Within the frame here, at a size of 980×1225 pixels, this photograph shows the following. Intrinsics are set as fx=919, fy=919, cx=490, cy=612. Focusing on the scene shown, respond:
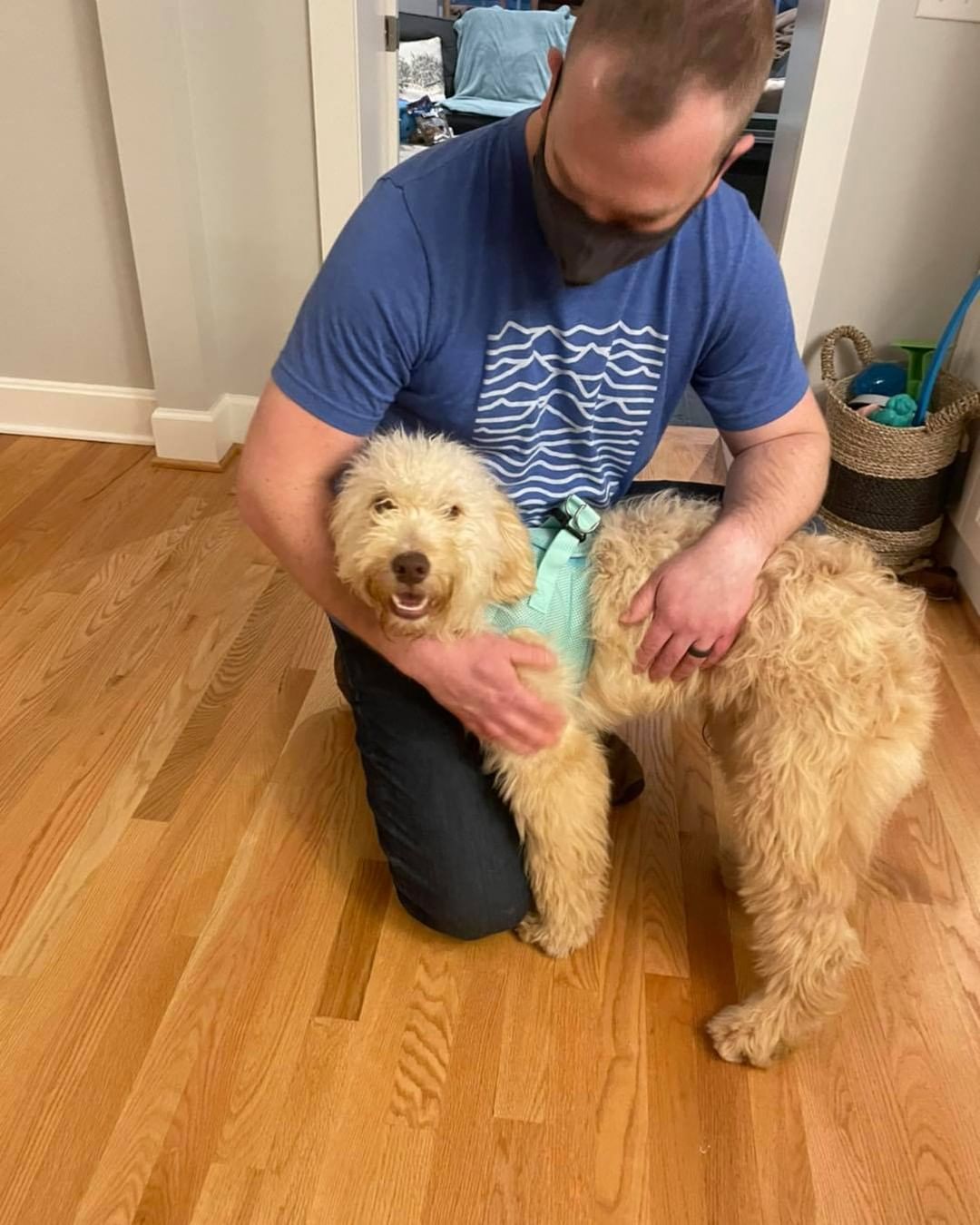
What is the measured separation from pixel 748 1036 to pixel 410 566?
2.46ft

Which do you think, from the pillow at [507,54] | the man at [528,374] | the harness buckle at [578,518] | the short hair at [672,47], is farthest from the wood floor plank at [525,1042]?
the pillow at [507,54]

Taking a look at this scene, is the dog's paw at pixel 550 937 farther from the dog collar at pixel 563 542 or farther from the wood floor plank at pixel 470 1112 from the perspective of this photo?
the dog collar at pixel 563 542

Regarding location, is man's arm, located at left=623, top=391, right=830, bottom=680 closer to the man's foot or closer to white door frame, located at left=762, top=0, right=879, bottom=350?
the man's foot

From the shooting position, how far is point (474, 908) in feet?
4.10

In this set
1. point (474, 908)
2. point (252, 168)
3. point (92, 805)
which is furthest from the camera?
point (252, 168)

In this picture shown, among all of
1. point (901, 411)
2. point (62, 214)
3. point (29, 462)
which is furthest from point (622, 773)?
point (62, 214)

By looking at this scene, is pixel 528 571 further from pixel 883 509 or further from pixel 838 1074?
pixel 883 509

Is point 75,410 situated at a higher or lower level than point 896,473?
lower

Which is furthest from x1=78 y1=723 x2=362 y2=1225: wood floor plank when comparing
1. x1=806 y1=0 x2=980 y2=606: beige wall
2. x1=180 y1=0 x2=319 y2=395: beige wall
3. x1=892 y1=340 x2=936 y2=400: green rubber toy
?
x1=892 y1=340 x2=936 y2=400: green rubber toy

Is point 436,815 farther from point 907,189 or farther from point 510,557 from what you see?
point 907,189

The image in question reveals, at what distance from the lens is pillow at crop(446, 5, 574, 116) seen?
4902 mm

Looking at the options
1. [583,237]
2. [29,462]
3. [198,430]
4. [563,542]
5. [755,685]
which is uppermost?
[583,237]

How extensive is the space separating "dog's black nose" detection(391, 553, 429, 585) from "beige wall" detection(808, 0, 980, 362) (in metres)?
1.80

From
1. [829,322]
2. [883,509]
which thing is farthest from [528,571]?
[829,322]
